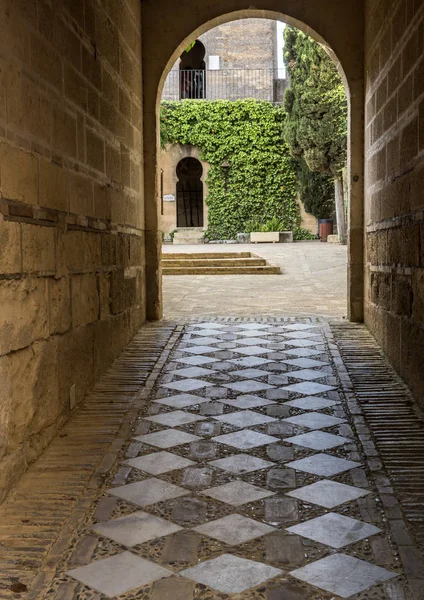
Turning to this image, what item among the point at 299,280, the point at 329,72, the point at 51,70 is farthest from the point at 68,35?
the point at 329,72

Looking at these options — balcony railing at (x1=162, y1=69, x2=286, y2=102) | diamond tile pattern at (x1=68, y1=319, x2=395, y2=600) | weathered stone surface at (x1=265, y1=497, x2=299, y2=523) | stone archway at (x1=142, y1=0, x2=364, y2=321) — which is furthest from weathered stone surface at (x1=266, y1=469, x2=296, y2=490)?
balcony railing at (x1=162, y1=69, x2=286, y2=102)

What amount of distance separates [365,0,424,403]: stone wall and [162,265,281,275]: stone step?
5.66 meters

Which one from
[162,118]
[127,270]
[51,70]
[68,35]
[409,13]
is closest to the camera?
[51,70]

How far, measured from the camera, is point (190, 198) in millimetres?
24844

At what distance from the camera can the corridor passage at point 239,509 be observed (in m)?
2.02

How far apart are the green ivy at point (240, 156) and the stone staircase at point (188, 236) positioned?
1.27 ft

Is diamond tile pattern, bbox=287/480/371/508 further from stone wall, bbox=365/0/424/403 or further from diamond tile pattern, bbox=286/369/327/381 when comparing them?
diamond tile pattern, bbox=286/369/327/381

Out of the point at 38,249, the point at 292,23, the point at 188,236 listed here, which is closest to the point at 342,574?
the point at 38,249

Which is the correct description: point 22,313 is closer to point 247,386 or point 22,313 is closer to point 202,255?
point 247,386

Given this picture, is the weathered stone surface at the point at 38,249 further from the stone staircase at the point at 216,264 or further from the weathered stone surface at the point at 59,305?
the stone staircase at the point at 216,264

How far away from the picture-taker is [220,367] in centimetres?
505

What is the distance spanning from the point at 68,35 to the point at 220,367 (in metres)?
2.49

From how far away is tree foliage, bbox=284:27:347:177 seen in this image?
16.1 meters

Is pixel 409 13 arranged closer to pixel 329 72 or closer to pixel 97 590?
pixel 97 590
